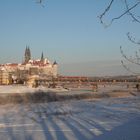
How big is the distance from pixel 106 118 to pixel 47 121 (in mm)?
2348

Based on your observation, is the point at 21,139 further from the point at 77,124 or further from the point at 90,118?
the point at 90,118

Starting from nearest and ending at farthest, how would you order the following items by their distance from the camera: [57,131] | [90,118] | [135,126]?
1. [57,131]
2. [135,126]
3. [90,118]

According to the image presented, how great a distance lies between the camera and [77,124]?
14.1 m

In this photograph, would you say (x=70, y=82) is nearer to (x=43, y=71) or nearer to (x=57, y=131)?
(x=57, y=131)

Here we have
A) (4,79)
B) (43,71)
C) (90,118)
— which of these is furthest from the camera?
(43,71)

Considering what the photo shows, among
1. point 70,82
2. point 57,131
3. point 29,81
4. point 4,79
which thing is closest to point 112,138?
point 57,131

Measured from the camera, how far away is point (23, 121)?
15.2m

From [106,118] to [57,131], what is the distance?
395 centimetres

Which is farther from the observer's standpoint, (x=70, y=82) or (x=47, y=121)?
(x=70, y=82)

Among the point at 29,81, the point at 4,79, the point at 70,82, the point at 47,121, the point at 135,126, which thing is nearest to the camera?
the point at 135,126

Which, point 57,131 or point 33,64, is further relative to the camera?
point 33,64

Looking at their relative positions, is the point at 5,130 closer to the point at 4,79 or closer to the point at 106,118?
the point at 106,118

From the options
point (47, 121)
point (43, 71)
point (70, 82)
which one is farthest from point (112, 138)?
point (43, 71)

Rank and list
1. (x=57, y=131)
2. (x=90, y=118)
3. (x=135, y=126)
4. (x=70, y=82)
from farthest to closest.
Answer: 1. (x=70, y=82)
2. (x=90, y=118)
3. (x=135, y=126)
4. (x=57, y=131)
